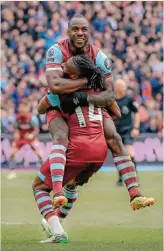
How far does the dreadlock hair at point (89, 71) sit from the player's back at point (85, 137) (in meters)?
0.27

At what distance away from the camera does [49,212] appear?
10.3 metres

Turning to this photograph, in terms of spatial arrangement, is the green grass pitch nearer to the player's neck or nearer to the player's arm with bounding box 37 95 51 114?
the player's arm with bounding box 37 95 51 114

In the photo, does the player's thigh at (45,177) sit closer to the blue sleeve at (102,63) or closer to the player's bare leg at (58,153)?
the player's bare leg at (58,153)

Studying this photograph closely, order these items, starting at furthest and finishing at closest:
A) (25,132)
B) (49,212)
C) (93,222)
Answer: (25,132)
(93,222)
(49,212)

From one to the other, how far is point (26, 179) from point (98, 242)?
10.2m

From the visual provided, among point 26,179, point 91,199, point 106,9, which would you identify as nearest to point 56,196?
point 91,199

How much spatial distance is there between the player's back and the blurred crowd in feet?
53.2

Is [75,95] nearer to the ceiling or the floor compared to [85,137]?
nearer to the ceiling

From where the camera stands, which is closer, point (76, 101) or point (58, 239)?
point (76, 101)

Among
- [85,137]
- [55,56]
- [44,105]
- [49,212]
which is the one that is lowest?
[49,212]

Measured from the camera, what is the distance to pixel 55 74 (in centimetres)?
999

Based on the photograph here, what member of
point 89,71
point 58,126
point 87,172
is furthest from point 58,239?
point 89,71

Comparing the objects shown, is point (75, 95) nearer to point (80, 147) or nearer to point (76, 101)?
point (76, 101)

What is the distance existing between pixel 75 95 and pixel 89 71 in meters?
0.31
